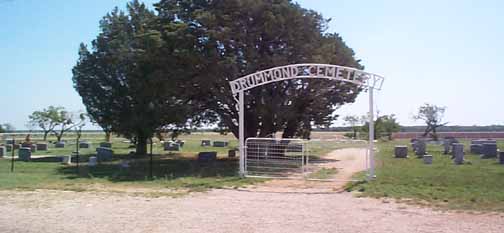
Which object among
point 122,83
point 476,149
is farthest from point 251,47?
point 476,149

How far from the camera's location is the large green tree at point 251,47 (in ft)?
71.1

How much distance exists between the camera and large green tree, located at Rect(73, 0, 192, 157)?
26375 millimetres

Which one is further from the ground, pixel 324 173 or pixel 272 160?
pixel 272 160

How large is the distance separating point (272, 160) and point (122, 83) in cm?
1738

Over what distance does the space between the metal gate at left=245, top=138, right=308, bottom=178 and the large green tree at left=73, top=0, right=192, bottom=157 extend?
8125 mm

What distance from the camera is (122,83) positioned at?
104 ft

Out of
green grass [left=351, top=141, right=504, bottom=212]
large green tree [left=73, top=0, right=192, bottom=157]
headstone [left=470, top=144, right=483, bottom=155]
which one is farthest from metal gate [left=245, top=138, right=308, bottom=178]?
headstone [left=470, top=144, right=483, bottom=155]

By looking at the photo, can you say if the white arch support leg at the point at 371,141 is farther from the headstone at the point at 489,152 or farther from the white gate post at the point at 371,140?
the headstone at the point at 489,152

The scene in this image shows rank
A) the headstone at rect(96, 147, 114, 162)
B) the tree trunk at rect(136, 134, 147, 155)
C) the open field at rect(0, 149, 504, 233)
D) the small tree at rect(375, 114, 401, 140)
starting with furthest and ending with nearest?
the small tree at rect(375, 114, 401, 140) < the tree trunk at rect(136, 134, 147, 155) < the headstone at rect(96, 147, 114, 162) < the open field at rect(0, 149, 504, 233)

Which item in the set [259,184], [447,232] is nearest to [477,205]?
[447,232]

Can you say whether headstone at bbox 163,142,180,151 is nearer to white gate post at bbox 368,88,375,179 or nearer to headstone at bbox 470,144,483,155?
headstone at bbox 470,144,483,155

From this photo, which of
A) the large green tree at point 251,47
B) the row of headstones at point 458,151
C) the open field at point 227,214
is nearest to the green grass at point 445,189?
the open field at point 227,214

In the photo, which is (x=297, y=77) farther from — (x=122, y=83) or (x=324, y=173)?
(x=122, y=83)

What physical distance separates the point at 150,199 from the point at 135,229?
3773 mm
